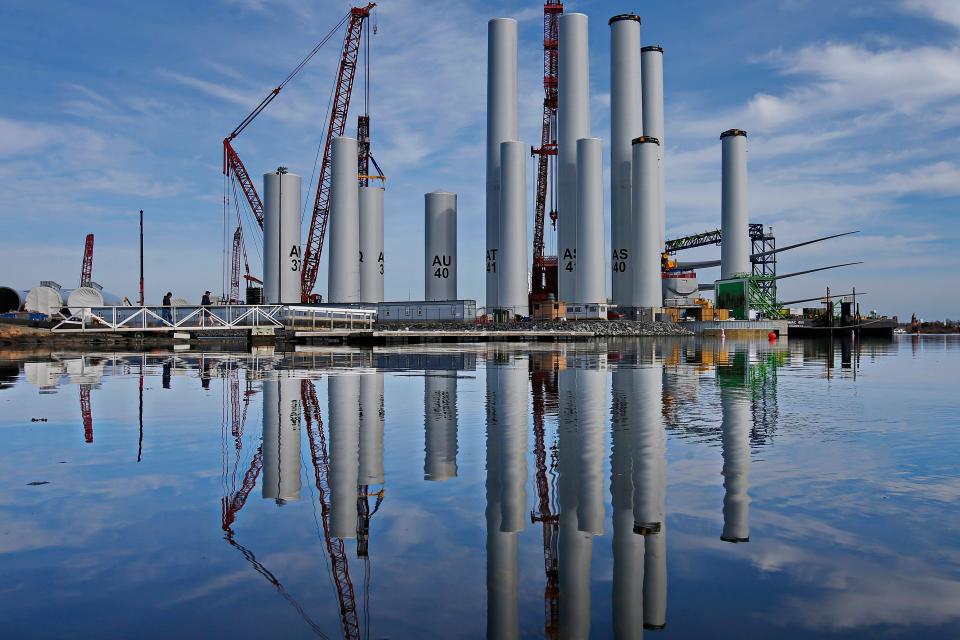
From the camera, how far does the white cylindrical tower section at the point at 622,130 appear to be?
85.2m

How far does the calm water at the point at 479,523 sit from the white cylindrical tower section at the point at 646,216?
224ft

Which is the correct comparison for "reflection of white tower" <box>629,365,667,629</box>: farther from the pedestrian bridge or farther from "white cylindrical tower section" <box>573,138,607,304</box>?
"white cylindrical tower section" <box>573,138,607,304</box>

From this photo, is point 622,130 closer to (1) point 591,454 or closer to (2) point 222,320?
(2) point 222,320

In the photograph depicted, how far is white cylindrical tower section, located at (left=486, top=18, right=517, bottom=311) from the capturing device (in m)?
82.4

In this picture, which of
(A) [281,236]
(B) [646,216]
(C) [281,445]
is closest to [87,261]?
(A) [281,236]

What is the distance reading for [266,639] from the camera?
452 centimetres

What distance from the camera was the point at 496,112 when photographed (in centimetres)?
8369

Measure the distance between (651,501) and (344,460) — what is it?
160 inches

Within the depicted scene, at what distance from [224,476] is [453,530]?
3.54m

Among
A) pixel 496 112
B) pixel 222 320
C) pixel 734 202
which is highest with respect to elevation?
pixel 496 112

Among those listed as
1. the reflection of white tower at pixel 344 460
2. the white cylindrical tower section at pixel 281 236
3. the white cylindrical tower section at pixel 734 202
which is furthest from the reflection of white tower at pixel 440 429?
the white cylindrical tower section at pixel 734 202

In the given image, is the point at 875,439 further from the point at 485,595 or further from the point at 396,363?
the point at 396,363

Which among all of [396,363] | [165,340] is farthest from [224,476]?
[165,340]

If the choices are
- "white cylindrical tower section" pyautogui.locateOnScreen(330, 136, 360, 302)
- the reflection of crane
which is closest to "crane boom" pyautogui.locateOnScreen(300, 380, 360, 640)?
the reflection of crane
